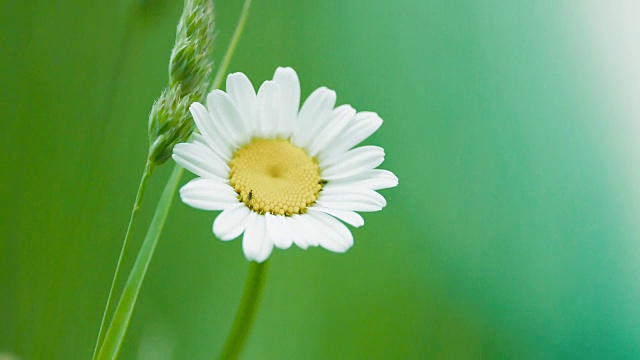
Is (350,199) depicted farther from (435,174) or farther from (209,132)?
(435,174)

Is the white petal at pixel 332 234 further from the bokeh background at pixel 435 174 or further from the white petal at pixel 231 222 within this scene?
the bokeh background at pixel 435 174

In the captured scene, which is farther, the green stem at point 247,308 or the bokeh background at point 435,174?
the bokeh background at point 435,174

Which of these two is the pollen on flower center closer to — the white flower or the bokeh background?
the white flower

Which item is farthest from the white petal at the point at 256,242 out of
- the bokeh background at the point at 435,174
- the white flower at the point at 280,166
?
the bokeh background at the point at 435,174

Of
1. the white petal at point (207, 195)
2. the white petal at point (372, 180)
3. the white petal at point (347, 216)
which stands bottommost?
the white petal at point (207, 195)

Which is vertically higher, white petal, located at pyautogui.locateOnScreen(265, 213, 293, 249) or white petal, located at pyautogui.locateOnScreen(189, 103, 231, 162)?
white petal, located at pyautogui.locateOnScreen(189, 103, 231, 162)

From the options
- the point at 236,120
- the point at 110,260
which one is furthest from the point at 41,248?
the point at 236,120

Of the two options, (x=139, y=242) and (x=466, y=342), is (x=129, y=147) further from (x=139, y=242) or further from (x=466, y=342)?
(x=466, y=342)

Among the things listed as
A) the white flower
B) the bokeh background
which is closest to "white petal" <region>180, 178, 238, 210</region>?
Answer: the white flower

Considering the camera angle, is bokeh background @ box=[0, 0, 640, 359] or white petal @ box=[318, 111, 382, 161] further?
bokeh background @ box=[0, 0, 640, 359]
